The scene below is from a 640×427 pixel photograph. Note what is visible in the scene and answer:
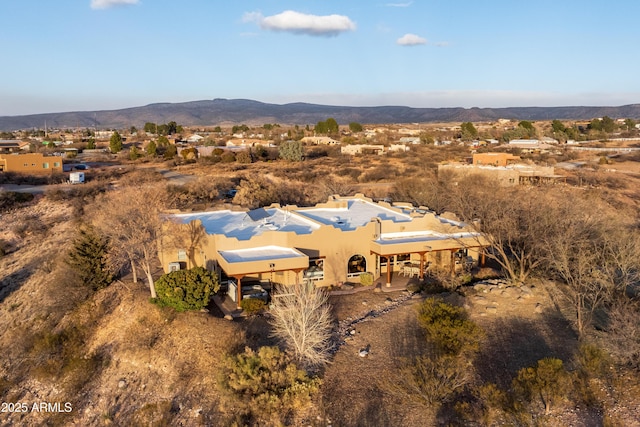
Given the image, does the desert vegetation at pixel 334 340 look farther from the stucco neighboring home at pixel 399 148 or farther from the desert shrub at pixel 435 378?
the stucco neighboring home at pixel 399 148

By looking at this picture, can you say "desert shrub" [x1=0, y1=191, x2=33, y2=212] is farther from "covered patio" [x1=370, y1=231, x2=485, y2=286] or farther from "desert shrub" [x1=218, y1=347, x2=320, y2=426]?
"desert shrub" [x1=218, y1=347, x2=320, y2=426]

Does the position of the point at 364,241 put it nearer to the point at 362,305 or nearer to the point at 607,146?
the point at 362,305

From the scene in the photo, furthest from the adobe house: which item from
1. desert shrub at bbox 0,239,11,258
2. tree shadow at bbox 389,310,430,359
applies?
desert shrub at bbox 0,239,11,258

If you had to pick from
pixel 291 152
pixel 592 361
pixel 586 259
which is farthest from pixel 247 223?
pixel 291 152

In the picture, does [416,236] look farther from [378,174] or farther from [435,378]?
[378,174]

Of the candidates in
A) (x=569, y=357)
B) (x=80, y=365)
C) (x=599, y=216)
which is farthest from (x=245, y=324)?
(x=599, y=216)

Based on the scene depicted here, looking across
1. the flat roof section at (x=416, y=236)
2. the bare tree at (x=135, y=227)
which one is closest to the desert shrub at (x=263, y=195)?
the bare tree at (x=135, y=227)
